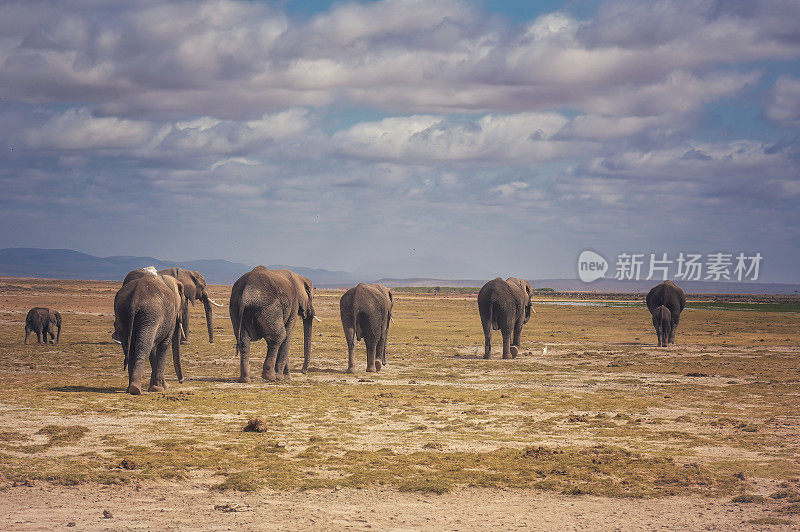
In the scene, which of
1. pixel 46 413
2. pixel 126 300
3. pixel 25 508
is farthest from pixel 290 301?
pixel 25 508

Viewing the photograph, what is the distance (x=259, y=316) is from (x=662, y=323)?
2569cm

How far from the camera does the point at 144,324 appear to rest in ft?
65.2

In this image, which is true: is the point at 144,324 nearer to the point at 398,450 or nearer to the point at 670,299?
the point at 398,450

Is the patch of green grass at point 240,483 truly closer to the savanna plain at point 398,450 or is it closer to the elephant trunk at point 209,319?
the savanna plain at point 398,450

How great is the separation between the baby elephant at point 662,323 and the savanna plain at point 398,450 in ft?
42.7

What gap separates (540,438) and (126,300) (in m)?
10.6

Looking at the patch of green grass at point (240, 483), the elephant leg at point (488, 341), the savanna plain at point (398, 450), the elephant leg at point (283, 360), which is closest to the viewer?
the savanna plain at point (398, 450)

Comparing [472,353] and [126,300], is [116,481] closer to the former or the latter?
[126,300]

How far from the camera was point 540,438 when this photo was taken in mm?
16469

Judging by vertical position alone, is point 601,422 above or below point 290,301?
below

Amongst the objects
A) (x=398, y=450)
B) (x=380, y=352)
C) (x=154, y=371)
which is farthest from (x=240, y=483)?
(x=380, y=352)

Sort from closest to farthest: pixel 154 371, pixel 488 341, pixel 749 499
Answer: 1. pixel 749 499
2. pixel 154 371
3. pixel 488 341

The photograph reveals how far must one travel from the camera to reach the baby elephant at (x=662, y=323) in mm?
42312

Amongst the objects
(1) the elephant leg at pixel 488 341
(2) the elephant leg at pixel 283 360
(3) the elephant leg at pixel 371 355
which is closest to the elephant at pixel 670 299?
(1) the elephant leg at pixel 488 341
